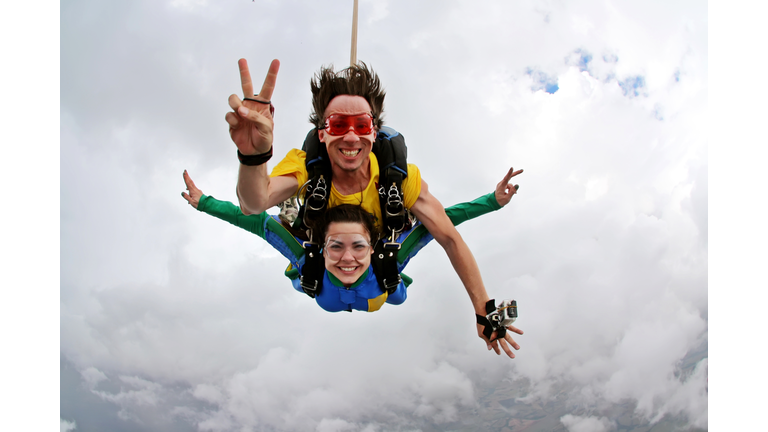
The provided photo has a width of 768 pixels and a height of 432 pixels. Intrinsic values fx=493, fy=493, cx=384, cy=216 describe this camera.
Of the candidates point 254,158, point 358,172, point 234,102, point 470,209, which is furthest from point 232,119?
point 470,209

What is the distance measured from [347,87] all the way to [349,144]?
0.58m

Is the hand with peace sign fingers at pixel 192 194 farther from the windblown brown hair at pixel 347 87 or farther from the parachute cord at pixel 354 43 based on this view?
the parachute cord at pixel 354 43

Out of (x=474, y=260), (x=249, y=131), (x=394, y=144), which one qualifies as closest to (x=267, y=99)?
(x=249, y=131)

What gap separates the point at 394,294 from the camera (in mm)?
4918

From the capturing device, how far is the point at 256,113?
2.90 meters

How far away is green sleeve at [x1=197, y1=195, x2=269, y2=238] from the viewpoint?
15.6ft

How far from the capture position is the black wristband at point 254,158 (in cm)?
305

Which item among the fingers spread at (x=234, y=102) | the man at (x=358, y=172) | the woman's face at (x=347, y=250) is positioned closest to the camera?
the fingers spread at (x=234, y=102)

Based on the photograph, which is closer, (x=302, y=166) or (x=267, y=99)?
(x=267, y=99)

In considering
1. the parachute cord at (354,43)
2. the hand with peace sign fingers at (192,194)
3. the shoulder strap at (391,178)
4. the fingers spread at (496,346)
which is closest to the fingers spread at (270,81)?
the shoulder strap at (391,178)

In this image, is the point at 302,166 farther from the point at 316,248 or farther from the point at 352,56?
the point at 352,56

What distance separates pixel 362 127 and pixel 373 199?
0.70 metres

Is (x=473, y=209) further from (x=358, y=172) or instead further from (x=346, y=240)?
(x=346, y=240)

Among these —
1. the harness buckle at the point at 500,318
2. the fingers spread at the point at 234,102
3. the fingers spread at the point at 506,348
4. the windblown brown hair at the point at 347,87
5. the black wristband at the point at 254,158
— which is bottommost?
the fingers spread at the point at 506,348
